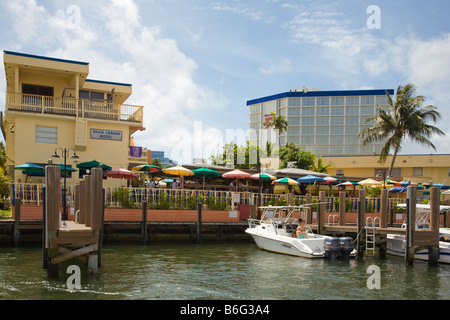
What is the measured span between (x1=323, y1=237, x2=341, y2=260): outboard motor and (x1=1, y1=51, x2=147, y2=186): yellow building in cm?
1850

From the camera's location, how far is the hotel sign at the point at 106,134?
3247cm

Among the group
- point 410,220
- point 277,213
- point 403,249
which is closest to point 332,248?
point 410,220

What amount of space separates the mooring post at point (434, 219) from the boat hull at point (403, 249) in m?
0.81

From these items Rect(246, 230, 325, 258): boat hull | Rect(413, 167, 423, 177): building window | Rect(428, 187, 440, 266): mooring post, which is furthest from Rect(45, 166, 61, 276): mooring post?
Rect(413, 167, 423, 177): building window

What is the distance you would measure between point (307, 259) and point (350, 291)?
589 cm

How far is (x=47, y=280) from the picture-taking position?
44.5ft

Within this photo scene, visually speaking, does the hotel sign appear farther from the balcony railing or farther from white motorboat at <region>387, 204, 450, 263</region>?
white motorboat at <region>387, 204, 450, 263</region>

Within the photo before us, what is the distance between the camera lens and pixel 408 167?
55.8 meters

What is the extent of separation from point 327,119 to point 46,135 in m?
85.5

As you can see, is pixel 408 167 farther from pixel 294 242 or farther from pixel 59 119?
pixel 59 119

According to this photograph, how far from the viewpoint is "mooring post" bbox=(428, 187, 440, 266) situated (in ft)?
59.7

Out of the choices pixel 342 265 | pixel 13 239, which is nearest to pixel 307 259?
pixel 342 265

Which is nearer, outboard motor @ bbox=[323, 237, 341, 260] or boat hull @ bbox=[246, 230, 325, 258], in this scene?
outboard motor @ bbox=[323, 237, 341, 260]
